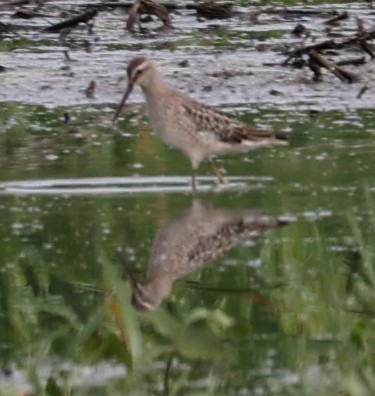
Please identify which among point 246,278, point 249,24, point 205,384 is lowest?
point 249,24

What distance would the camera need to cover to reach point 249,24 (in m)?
15.6

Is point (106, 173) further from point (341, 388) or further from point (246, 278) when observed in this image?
point (341, 388)

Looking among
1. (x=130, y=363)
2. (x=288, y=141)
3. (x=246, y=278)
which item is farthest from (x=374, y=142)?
(x=130, y=363)

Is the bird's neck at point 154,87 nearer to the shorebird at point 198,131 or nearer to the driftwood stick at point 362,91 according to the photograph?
the shorebird at point 198,131

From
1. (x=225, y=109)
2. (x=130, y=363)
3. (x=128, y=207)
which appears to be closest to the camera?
(x=130, y=363)

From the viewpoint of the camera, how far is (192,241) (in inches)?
294

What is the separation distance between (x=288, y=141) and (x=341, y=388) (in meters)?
4.61

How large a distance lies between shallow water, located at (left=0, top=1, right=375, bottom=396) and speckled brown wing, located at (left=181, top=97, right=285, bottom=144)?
0.18 metres

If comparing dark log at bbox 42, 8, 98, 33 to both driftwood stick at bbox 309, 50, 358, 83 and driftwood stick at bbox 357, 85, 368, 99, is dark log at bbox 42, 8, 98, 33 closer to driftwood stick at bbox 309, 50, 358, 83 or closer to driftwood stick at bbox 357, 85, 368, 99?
driftwood stick at bbox 309, 50, 358, 83

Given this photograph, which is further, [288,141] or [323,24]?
[323,24]

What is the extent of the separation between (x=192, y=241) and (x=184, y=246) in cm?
10

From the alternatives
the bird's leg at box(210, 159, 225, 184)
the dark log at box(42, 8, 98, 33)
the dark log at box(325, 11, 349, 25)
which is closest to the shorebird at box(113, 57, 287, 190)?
the bird's leg at box(210, 159, 225, 184)

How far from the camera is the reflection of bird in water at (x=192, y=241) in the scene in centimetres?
668

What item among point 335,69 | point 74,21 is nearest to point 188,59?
point 74,21
